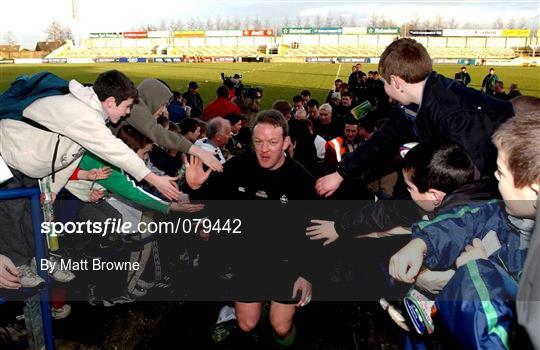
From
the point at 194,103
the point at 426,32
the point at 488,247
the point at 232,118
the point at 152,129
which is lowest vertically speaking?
the point at 194,103

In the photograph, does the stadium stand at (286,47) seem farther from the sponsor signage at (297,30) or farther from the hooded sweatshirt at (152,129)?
the hooded sweatshirt at (152,129)

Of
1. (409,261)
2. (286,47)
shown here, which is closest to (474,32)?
(286,47)

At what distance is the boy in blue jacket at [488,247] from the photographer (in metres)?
1.55

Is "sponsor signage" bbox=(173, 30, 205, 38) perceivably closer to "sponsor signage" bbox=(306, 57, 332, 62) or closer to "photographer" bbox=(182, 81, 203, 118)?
"sponsor signage" bbox=(306, 57, 332, 62)

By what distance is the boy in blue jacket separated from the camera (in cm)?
155

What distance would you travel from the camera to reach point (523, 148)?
1.73 meters

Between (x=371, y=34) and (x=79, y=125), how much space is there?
102808mm

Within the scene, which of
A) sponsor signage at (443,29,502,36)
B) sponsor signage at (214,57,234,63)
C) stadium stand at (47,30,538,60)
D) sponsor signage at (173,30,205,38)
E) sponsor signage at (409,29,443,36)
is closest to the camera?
sponsor signage at (214,57,234,63)

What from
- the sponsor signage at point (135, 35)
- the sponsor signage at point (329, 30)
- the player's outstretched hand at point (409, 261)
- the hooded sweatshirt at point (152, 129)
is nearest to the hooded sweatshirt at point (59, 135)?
the hooded sweatshirt at point (152, 129)

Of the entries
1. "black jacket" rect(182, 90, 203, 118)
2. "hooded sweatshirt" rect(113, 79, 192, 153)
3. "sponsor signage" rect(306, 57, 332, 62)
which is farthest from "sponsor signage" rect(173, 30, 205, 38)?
"hooded sweatshirt" rect(113, 79, 192, 153)

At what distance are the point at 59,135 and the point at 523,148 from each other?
2922 mm

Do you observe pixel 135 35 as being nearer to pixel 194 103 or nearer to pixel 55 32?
pixel 55 32

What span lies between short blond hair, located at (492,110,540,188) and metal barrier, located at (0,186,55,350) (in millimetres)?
2988

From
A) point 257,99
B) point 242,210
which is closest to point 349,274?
point 242,210
